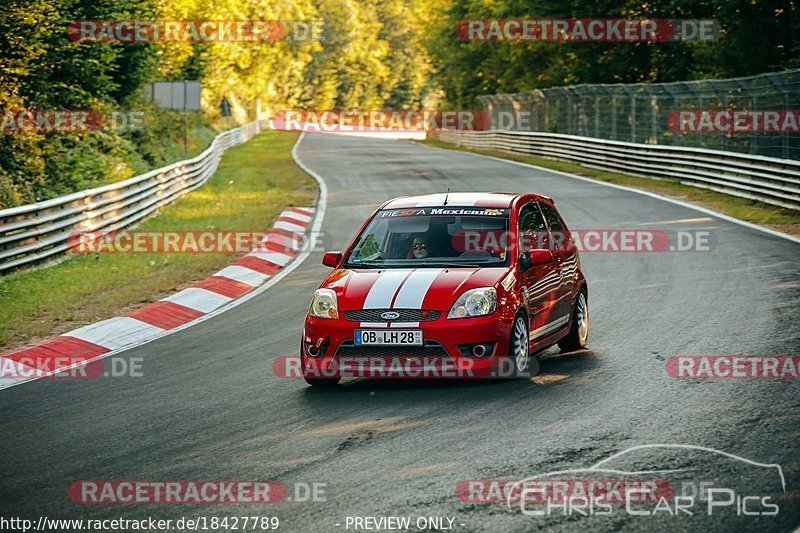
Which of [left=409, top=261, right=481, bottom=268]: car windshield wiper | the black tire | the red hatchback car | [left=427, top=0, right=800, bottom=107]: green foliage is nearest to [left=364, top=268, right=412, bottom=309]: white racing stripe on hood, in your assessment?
the red hatchback car

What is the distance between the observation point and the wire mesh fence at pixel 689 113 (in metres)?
22.3

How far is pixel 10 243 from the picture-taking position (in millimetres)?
14836

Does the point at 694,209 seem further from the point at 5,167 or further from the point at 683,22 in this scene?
the point at 683,22

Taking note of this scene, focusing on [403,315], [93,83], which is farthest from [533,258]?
[93,83]

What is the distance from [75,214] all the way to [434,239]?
9.61 meters

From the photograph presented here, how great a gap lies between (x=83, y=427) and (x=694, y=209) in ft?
56.2

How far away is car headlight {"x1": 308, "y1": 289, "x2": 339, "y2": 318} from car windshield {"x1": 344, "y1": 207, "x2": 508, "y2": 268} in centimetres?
67

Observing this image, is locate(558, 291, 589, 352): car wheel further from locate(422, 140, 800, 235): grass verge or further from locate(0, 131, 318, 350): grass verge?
locate(422, 140, 800, 235): grass verge

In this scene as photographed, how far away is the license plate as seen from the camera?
8.41 metres

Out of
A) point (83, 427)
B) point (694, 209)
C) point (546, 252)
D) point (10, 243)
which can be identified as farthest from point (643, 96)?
point (83, 427)

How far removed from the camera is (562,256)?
1034cm

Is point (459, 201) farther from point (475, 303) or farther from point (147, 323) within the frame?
point (147, 323)

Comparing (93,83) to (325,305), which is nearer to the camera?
(325,305)

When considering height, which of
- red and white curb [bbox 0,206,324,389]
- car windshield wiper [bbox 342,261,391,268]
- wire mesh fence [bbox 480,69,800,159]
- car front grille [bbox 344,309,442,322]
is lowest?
red and white curb [bbox 0,206,324,389]
